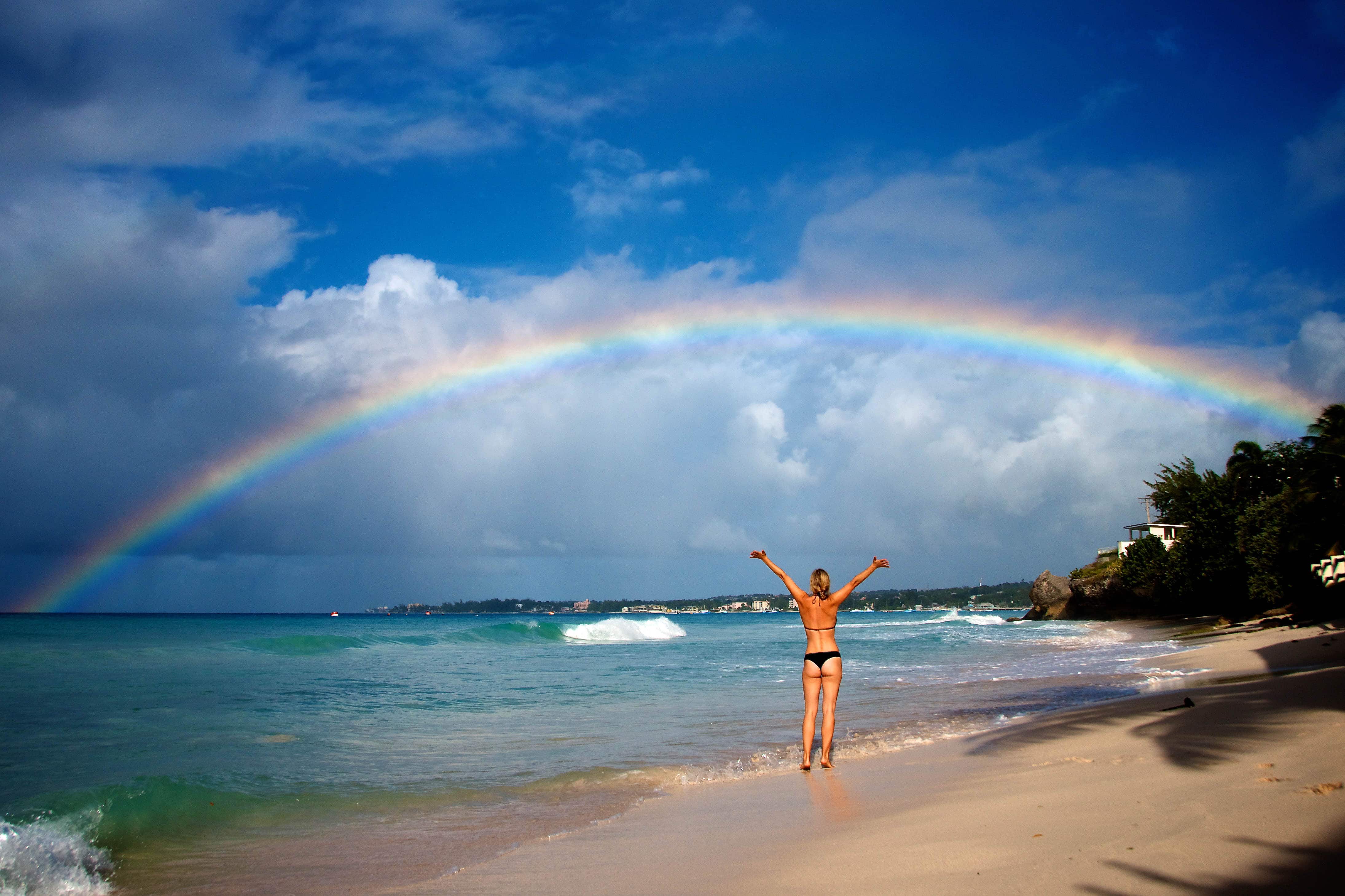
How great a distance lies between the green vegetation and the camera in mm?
29656

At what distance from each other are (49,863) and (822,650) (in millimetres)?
7146

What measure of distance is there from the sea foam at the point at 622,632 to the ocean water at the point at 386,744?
2461 cm

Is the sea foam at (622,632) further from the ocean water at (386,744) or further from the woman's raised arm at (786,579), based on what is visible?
the woman's raised arm at (786,579)

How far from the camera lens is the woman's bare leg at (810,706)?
344 inches

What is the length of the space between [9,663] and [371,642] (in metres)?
18.5

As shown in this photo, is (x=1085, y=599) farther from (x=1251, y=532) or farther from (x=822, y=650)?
(x=822, y=650)

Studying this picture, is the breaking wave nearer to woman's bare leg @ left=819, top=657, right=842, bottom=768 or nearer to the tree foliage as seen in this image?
the tree foliage

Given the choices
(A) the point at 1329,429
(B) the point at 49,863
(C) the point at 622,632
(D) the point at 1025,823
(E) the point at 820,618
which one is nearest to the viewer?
(D) the point at 1025,823

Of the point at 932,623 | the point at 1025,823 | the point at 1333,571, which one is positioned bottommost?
the point at 932,623

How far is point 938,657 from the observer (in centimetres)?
2831

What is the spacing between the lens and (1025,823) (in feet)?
16.9

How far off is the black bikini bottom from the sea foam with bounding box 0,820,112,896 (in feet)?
21.8

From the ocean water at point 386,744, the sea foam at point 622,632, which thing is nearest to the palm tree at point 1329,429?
the ocean water at point 386,744

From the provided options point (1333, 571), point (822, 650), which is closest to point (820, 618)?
point (822, 650)
